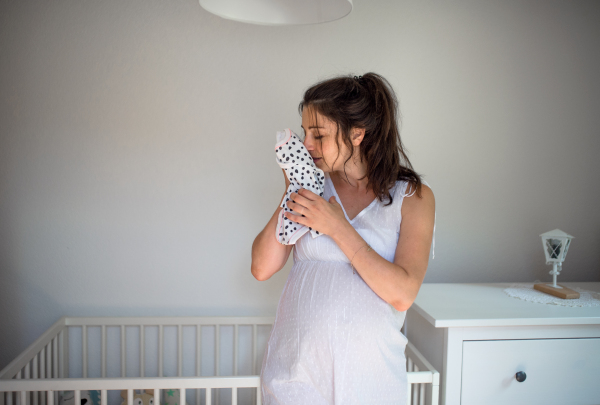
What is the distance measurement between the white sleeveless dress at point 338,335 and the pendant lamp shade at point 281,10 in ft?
1.48

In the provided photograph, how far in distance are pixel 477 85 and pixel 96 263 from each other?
5.24 feet

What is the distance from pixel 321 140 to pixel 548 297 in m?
0.95

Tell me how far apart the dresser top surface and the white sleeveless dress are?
24 centimetres

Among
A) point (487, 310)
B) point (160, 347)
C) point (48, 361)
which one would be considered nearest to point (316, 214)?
point (487, 310)

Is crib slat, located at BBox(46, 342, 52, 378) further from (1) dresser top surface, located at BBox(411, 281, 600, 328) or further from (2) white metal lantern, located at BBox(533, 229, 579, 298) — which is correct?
(2) white metal lantern, located at BBox(533, 229, 579, 298)

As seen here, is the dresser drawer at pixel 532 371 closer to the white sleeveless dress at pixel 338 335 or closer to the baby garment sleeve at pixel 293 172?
the white sleeveless dress at pixel 338 335

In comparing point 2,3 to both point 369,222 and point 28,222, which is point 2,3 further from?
point 369,222

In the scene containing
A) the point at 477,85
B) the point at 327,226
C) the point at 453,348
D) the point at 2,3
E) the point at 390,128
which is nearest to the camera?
the point at 327,226

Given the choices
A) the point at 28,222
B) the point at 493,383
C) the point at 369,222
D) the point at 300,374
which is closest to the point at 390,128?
the point at 369,222

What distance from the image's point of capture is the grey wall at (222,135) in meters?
1.53

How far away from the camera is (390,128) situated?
1.00m

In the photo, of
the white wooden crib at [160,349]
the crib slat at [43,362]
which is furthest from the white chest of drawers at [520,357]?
the crib slat at [43,362]

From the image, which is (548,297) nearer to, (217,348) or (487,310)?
(487,310)

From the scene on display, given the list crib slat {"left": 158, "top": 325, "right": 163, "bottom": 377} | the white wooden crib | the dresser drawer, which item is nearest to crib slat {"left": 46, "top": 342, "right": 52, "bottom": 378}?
the white wooden crib
